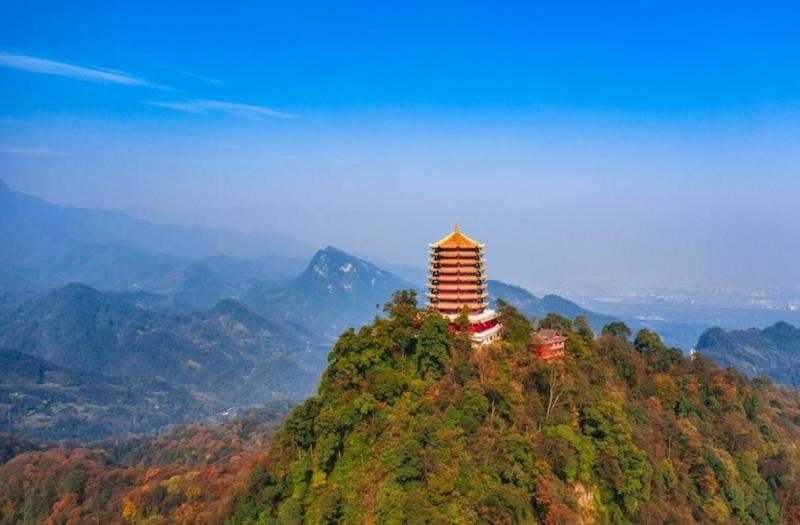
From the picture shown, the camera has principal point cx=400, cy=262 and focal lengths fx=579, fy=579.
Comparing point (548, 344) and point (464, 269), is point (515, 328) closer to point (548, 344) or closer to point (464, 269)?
point (548, 344)

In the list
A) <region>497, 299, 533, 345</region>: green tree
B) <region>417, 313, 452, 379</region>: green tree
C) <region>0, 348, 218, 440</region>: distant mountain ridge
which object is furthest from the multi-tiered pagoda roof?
<region>0, 348, 218, 440</region>: distant mountain ridge

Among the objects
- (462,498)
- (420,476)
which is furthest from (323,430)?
(462,498)

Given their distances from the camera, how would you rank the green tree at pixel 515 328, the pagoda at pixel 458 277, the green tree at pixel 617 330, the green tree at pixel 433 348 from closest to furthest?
the green tree at pixel 433 348
the green tree at pixel 515 328
the pagoda at pixel 458 277
the green tree at pixel 617 330

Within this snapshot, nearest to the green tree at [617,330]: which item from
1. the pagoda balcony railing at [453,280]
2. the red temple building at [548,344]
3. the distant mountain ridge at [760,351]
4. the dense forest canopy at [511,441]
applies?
the dense forest canopy at [511,441]

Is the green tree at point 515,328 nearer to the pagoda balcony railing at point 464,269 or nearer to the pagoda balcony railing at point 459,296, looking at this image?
the pagoda balcony railing at point 459,296

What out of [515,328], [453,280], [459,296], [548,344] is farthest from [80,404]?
[548,344]

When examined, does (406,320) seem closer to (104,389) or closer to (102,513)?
(102,513)
